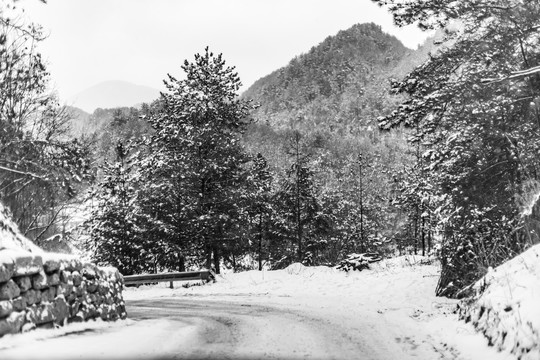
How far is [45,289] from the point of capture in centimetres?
605

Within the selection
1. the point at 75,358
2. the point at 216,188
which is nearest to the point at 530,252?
the point at 75,358

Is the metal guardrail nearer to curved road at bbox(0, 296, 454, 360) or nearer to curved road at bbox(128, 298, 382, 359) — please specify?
curved road at bbox(128, 298, 382, 359)

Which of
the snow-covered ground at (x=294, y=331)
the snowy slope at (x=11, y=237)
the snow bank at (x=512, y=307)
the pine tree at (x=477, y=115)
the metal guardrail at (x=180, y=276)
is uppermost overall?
the pine tree at (x=477, y=115)

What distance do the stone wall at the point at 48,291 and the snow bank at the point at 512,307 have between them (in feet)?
19.2

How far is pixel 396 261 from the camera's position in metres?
20.5

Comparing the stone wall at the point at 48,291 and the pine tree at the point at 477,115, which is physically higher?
the pine tree at the point at 477,115

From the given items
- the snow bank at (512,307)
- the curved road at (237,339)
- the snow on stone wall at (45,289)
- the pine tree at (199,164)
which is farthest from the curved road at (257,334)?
the pine tree at (199,164)

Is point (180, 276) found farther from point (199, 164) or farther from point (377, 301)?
point (377, 301)

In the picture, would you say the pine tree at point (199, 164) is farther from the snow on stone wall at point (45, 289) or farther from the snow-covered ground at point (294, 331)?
the snow on stone wall at point (45, 289)

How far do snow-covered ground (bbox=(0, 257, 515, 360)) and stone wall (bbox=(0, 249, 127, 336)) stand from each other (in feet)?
0.85

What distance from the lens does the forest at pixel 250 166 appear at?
929 cm

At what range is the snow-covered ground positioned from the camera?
18.9ft

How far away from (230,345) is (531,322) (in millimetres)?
3872

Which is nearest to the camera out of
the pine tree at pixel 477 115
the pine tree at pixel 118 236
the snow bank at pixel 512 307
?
the snow bank at pixel 512 307
